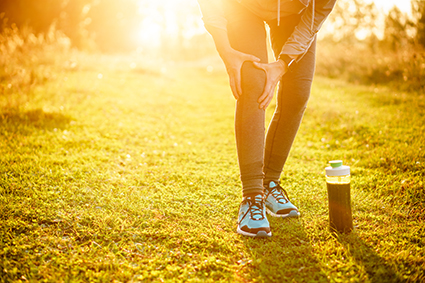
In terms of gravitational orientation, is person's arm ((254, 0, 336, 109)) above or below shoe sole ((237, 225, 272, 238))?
above

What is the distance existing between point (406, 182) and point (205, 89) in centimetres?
724

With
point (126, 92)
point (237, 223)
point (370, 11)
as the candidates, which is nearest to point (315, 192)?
point (237, 223)

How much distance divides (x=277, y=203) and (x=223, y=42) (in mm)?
1187

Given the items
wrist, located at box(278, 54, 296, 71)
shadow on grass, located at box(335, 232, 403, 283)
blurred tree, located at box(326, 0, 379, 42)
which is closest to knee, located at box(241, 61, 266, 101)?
wrist, located at box(278, 54, 296, 71)

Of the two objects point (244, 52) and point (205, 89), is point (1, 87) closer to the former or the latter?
point (244, 52)

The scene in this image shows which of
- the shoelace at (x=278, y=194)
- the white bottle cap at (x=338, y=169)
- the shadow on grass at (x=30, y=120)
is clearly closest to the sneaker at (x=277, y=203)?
the shoelace at (x=278, y=194)

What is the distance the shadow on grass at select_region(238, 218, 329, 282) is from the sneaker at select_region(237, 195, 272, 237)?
0.05 meters

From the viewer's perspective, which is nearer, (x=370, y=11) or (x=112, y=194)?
(x=112, y=194)

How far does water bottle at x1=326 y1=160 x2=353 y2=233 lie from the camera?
162 cm

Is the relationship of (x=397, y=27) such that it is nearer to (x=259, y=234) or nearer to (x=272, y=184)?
(x=272, y=184)

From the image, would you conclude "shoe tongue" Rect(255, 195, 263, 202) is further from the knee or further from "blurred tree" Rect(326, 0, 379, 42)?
"blurred tree" Rect(326, 0, 379, 42)

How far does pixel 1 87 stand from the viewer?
4.62 metres

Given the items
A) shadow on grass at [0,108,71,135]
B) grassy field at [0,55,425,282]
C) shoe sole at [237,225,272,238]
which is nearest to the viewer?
grassy field at [0,55,425,282]

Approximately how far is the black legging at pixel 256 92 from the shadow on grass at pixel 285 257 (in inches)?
12.6
